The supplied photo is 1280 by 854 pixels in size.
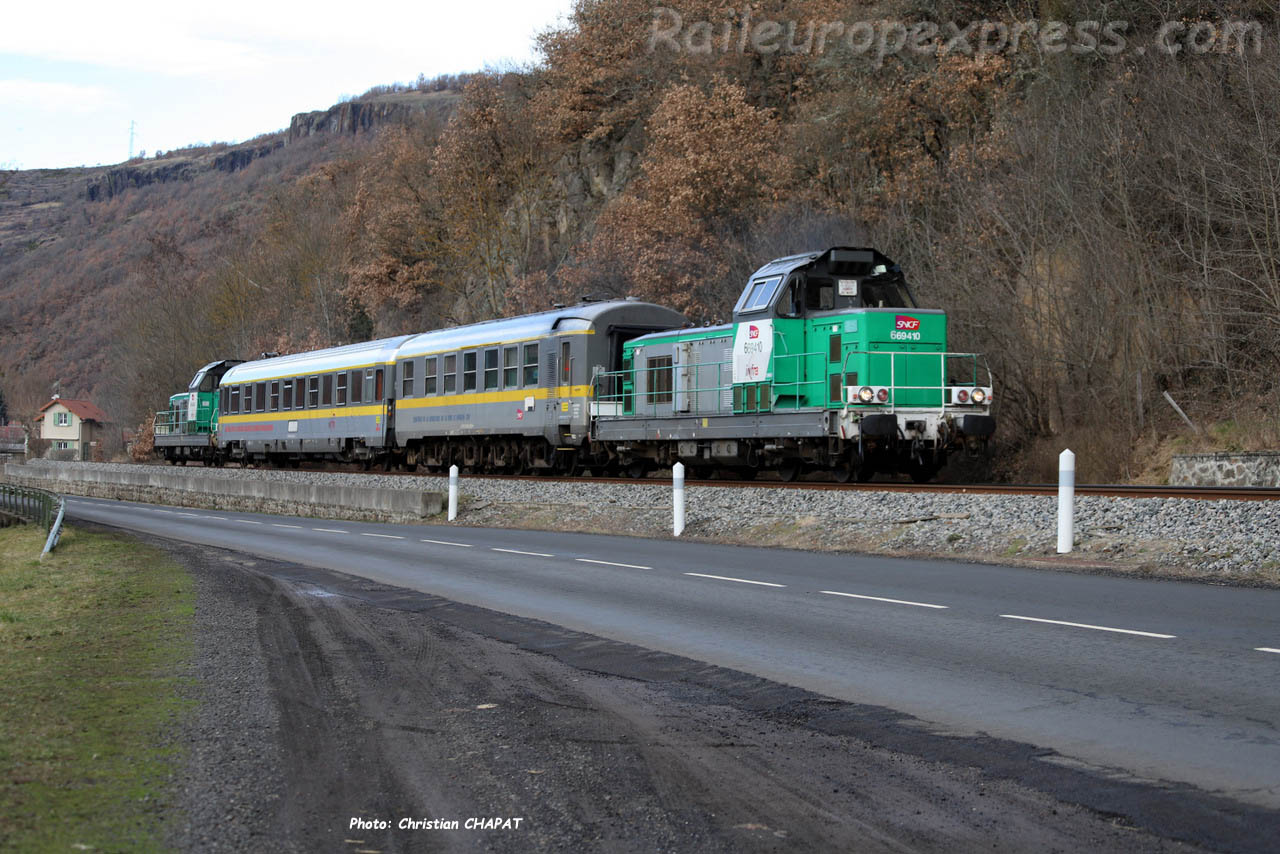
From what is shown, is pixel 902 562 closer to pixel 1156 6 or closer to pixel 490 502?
pixel 490 502

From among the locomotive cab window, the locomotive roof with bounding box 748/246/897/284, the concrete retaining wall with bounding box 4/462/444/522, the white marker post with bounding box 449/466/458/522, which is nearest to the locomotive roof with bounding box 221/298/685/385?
the concrete retaining wall with bounding box 4/462/444/522

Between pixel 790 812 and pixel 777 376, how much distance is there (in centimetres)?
1901

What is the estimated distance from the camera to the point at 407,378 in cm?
3588

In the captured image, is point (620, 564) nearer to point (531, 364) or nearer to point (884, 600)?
point (884, 600)

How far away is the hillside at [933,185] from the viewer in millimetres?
27078

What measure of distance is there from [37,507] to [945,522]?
33.5 m

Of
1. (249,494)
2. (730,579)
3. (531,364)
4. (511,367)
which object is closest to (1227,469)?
(730,579)

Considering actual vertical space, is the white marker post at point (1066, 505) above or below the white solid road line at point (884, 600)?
above

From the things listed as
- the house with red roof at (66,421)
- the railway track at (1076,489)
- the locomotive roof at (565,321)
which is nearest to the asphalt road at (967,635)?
the railway track at (1076,489)

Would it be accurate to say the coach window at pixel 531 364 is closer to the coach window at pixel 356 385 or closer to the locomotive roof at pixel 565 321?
the locomotive roof at pixel 565 321

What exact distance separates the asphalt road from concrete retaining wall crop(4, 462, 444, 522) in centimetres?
1202

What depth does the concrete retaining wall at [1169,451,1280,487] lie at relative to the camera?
21.9 meters

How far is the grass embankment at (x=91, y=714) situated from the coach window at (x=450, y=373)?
18807 millimetres

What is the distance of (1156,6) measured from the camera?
33.1 meters
